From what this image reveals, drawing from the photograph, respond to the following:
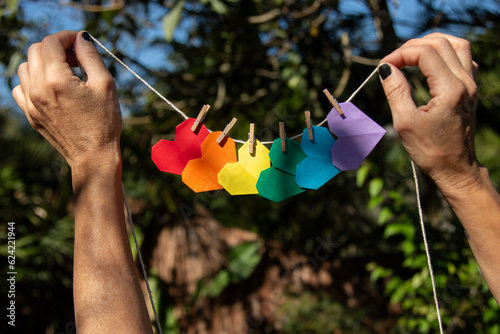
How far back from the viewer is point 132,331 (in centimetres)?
61

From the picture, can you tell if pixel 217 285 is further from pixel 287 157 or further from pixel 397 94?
pixel 397 94

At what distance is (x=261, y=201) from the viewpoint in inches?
113

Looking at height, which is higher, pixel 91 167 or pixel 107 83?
pixel 107 83

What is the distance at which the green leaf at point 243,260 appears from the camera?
8.56ft

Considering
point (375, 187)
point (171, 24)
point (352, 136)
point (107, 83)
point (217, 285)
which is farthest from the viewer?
point (217, 285)

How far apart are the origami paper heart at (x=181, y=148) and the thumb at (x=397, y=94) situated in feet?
1.44

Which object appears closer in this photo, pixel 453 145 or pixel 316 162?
pixel 453 145

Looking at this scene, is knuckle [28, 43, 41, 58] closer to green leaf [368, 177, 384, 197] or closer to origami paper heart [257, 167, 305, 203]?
origami paper heart [257, 167, 305, 203]

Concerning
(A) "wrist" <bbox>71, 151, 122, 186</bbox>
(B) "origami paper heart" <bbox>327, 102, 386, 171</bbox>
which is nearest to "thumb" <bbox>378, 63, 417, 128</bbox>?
(B) "origami paper heart" <bbox>327, 102, 386, 171</bbox>

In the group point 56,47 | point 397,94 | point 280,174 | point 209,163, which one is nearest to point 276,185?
point 280,174

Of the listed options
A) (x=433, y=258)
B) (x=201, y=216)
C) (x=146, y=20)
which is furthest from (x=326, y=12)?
(x=201, y=216)

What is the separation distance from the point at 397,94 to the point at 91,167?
60 cm

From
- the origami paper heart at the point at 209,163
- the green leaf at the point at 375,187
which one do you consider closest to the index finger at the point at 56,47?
the origami paper heart at the point at 209,163

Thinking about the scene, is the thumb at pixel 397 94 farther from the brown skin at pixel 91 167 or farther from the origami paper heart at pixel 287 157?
the brown skin at pixel 91 167
